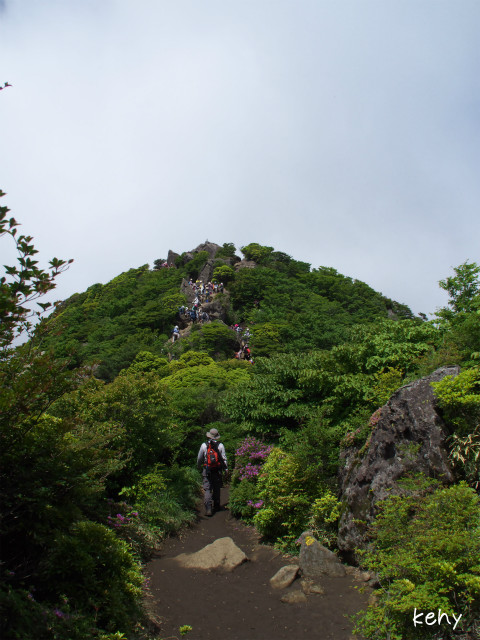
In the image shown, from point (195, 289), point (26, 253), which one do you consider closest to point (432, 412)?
point (26, 253)

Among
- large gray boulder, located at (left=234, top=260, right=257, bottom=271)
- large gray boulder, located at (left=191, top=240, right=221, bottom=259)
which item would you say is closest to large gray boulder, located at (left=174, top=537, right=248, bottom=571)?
large gray boulder, located at (left=234, top=260, right=257, bottom=271)

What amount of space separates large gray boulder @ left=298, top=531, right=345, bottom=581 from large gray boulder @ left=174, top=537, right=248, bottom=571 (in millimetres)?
1105

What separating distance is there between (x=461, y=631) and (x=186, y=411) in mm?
10279

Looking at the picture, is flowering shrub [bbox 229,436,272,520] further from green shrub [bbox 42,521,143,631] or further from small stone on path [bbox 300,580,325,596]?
green shrub [bbox 42,521,143,631]

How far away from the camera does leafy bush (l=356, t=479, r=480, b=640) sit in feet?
13.4

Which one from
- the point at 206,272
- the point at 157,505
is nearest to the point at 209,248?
the point at 206,272

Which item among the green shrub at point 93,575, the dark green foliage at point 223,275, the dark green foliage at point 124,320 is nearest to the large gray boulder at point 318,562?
the green shrub at point 93,575

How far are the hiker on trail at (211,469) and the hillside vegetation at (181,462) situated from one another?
1.61 feet

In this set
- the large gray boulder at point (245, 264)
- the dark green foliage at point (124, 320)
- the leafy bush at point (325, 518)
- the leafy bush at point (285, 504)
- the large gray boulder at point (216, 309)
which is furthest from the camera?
the large gray boulder at point (245, 264)

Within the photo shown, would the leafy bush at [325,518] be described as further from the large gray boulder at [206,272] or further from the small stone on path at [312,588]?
the large gray boulder at [206,272]

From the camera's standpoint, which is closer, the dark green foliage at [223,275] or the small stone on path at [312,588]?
the small stone on path at [312,588]

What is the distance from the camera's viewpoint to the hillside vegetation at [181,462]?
404cm

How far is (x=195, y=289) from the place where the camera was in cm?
4803

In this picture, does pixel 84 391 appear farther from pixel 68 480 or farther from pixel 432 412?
pixel 432 412
